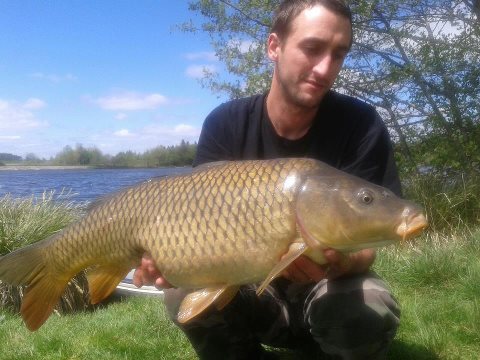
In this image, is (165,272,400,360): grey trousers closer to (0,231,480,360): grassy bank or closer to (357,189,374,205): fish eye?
(0,231,480,360): grassy bank

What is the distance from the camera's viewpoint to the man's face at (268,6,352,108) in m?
2.18

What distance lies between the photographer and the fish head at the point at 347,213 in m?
1.56

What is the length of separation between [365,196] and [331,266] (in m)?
0.33

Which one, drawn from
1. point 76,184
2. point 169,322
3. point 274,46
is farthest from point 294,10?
point 76,184

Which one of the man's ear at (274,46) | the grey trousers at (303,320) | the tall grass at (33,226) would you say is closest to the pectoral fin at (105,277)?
the grey trousers at (303,320)

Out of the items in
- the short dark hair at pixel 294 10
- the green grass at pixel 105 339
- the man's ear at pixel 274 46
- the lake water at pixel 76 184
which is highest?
the short dark hair at pixel 294 10

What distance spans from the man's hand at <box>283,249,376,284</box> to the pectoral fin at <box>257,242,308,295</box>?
0.09m

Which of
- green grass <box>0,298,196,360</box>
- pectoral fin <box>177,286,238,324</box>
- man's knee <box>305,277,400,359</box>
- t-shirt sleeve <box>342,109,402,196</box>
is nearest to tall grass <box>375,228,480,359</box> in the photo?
man's knee <box>305,277,400,359</box>

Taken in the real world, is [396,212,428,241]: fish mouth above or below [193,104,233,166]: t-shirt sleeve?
below

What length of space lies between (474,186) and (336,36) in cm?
401

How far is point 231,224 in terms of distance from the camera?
5.45 ft

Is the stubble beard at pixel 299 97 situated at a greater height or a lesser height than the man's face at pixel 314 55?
lesser

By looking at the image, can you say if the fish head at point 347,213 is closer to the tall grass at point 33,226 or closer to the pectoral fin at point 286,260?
the pectoral fin at point 286,260

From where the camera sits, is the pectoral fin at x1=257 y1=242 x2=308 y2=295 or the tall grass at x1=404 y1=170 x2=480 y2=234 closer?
the pectoral fin at x1=257 y1=242 x2=308 y2=295
